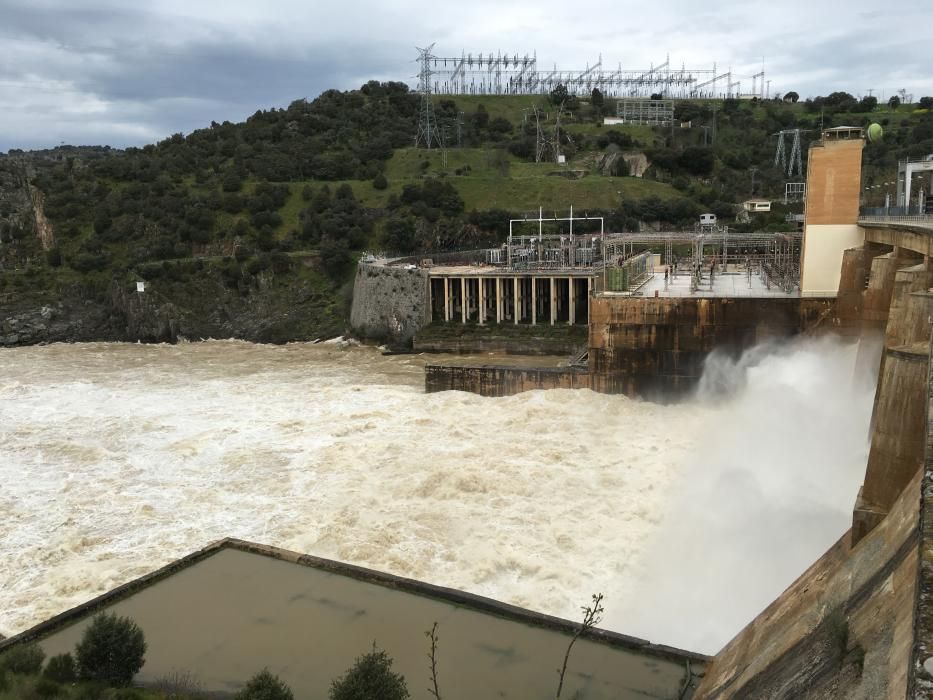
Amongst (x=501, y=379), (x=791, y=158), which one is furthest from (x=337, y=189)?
(x=791, y=158)

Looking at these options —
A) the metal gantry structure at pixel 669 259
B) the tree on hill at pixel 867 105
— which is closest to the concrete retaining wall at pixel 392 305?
the metal gantry structure at pixel 669 259

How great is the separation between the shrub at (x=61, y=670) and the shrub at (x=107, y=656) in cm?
9

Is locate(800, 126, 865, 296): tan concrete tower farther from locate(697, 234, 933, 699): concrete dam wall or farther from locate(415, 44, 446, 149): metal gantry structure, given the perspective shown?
locate(415, 44, 446, 149): metal gantry structure

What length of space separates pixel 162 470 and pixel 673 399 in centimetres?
1792

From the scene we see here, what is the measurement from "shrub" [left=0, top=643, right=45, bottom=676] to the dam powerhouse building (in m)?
0.97

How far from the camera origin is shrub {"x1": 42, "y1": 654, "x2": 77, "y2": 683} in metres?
9.57

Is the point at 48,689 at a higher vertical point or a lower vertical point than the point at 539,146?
lower

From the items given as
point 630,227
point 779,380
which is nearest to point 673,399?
point 779,380

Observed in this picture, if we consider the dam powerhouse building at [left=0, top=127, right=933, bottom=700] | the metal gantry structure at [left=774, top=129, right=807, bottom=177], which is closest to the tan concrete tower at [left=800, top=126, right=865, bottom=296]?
the dam powerhouse building at [left=0, top=127, right=933, bottom=700]

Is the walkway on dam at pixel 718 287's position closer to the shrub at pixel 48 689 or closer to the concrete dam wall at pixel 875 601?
the concrete dam wall at pixel 875 601

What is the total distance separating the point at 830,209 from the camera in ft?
92.0

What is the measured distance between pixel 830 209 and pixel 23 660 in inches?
1112

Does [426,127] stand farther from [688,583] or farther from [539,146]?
[688,583]

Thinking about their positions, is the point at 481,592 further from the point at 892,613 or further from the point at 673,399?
the point at 673,399
